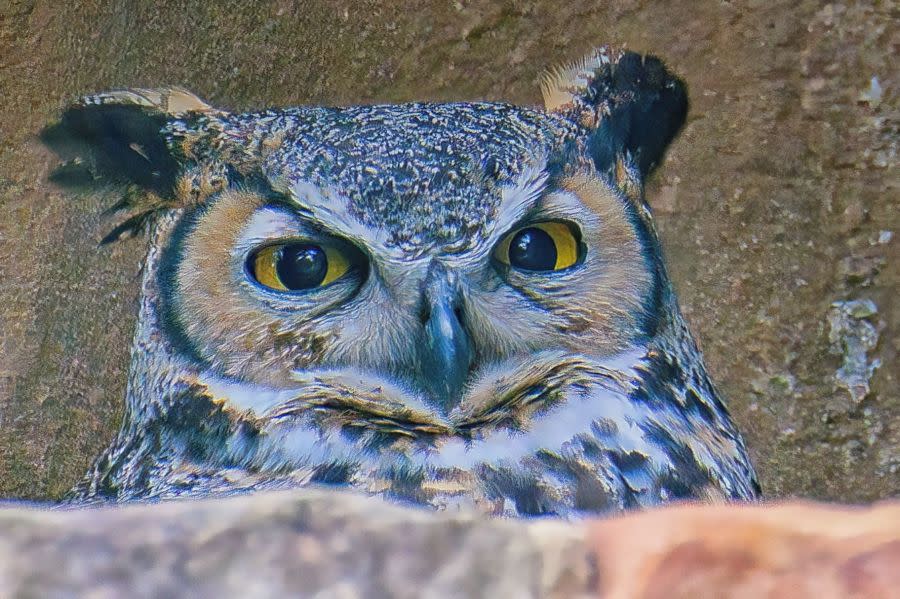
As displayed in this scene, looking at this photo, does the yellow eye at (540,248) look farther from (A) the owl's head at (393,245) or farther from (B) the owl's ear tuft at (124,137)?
(B) the owl's ear tuft at (124,137)

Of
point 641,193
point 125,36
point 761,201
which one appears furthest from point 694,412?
point 125,36

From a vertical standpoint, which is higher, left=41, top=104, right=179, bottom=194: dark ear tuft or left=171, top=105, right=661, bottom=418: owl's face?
left=41, top=104, right=179, bottom=194: dark ear tuft

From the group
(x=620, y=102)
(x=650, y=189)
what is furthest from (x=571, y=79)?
(x=650, y=189)

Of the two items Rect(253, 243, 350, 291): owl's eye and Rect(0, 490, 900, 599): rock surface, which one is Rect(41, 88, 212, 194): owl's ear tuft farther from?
Rect(0, 490, 900, 599): rock surface

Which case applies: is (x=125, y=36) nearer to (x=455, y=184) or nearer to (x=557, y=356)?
(x=455, y=184)

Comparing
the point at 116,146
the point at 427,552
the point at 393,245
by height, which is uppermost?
the point at 116,146

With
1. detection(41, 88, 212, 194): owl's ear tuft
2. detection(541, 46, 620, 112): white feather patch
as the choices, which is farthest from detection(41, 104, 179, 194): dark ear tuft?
detection(541, 46, 620, 112): white feather patch

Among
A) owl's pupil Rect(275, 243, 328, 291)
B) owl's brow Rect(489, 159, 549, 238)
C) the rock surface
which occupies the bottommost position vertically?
the rock surface

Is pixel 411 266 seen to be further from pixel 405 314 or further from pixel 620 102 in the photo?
pixel 620 102
